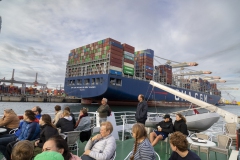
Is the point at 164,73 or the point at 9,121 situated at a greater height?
the point at 164,73

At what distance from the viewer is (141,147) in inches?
84.9

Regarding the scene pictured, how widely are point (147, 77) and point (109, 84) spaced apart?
31.4 feet

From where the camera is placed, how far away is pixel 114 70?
24.6 m

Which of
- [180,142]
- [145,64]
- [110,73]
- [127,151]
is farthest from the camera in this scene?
[145,64]

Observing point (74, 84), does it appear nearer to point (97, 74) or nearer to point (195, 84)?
point (97, 74)

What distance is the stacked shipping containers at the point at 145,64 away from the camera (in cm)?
2975

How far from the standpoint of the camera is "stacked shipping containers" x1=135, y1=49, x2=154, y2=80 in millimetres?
29750

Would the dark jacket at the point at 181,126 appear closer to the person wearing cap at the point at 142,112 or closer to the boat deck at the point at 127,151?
the boat deck at the point at 127,151

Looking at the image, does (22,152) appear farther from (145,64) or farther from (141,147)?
(145,64)

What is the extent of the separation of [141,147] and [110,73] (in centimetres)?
2200

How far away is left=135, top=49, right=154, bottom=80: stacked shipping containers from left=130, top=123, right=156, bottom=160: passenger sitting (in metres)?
27.2

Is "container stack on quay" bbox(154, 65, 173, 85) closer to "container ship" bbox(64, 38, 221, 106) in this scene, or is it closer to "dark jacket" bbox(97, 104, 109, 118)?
"container ship" bbox(64, 38, 221, 106)

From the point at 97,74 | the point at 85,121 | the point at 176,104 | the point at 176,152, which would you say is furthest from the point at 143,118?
the point at 176,104

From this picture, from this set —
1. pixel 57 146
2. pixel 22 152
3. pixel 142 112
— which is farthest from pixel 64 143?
pixel 142 112
